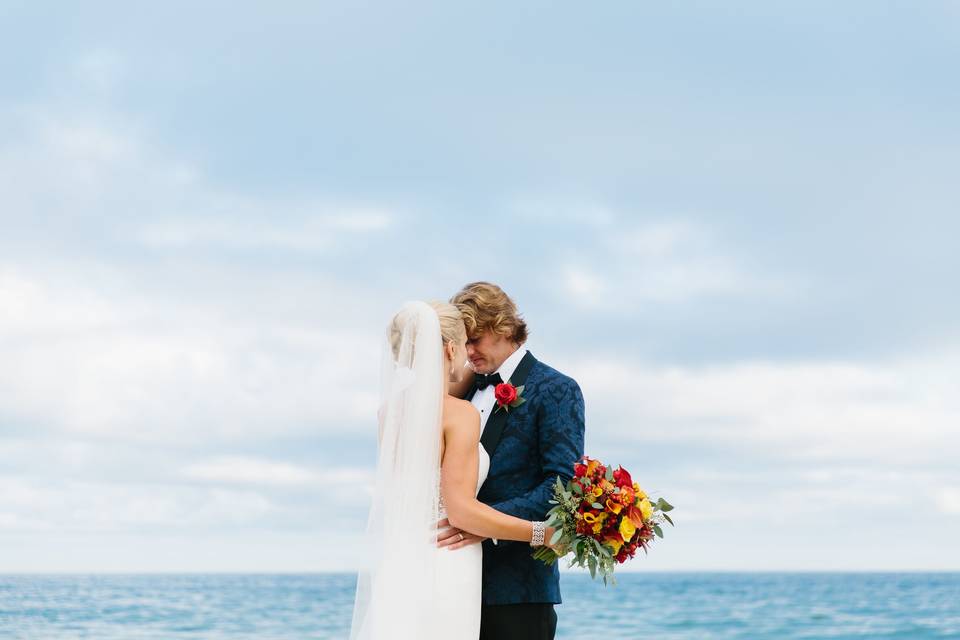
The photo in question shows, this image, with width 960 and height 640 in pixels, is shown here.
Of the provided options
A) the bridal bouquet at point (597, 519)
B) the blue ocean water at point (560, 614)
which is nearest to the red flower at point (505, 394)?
the bridal bouquet at point (597, 519)

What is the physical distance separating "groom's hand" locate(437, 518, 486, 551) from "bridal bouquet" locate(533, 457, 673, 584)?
0.30 metres

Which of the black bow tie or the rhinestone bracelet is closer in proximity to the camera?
the rhinestone bracelet

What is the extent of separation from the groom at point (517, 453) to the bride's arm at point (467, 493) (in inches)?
3.7

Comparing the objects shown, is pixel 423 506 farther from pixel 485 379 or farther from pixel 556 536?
pixel 485 379

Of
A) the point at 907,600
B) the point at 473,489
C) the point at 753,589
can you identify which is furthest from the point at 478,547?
the point at 753,589

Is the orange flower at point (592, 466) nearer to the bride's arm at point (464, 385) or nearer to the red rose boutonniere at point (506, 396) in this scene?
the red rose boutonniere at point (506, 396)

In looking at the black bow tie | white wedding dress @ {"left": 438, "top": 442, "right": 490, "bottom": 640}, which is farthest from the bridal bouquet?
the black bow tie

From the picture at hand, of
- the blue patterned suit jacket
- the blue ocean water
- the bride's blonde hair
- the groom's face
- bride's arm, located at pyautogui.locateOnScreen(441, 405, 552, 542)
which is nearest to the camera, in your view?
bride's arm, located at pyautogui.locateOnScreen(441, 405, 552, 542)

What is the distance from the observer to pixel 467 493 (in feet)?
14.2

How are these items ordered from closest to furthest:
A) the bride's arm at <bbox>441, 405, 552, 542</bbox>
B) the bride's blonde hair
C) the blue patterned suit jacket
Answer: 1. the bride's arm at <bbox>441, 405, 552, 542</bbox>
2. the bride's blonde hair
3. the blue patterned suit jacket

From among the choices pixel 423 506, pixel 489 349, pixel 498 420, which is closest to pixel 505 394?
pixel 498 420

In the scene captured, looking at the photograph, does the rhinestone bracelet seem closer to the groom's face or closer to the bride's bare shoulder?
the bride's bare shoulder

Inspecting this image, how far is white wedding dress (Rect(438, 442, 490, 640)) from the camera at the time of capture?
14.3ft

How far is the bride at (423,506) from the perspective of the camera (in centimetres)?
431
